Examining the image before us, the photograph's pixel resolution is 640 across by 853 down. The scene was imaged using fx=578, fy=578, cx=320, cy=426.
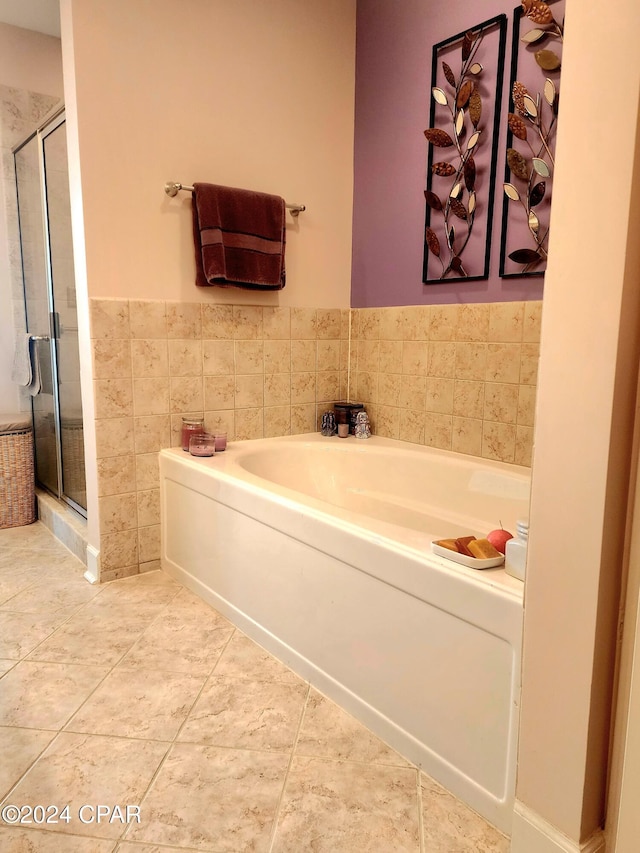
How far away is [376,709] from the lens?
4.99 ft

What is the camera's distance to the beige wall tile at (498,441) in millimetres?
2293

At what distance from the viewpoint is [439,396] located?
258 cm

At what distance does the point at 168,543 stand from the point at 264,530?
0.79 meters

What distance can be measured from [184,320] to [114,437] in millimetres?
582

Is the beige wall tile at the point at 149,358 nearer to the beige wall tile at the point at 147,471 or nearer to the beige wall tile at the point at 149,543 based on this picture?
the beige wall tile at the point at 147,471

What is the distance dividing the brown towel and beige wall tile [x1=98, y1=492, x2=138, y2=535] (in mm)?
989

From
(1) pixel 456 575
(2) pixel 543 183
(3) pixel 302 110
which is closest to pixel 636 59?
(1) pixel 456 575

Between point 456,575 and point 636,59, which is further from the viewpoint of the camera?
point 456,575

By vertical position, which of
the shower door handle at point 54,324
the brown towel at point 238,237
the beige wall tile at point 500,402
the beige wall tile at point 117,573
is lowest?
the beige wall tile at point 117,573

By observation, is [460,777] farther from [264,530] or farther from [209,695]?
[264,530]

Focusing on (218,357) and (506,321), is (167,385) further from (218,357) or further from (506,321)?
(506,321)

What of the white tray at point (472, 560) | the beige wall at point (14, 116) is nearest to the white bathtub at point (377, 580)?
the white tray at point (472, 560)

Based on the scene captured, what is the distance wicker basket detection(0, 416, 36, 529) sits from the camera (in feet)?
9.99

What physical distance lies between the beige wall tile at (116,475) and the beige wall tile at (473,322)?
1.49 meters
